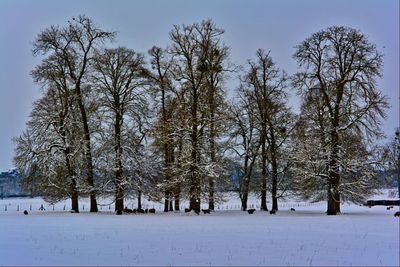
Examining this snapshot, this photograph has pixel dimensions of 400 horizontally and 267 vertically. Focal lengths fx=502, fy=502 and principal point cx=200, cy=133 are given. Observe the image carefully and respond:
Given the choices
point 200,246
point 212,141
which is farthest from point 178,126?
point 200,246

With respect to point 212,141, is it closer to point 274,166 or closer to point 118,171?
point 118,171

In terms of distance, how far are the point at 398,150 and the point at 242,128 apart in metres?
24.8

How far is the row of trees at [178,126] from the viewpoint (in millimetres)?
38469

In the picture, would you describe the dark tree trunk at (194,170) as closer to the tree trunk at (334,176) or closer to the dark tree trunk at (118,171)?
the dark tree trunk at (118,171)

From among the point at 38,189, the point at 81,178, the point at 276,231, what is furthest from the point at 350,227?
the point at 38,189

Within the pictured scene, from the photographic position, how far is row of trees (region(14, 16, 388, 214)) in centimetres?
3847

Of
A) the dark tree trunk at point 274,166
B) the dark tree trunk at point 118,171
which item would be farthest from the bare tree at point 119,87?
the dark tree trunk at point 274,166

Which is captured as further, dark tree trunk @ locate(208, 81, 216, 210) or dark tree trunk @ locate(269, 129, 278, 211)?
dark tree trunk @ locate(269, 129, 278, 211)

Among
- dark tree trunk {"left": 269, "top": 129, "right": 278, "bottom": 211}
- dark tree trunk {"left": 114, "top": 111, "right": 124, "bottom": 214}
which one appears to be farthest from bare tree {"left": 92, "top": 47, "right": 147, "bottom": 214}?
dark tree trunk {"left": 269, "top": 129, "right": 278, "bottom": 211}

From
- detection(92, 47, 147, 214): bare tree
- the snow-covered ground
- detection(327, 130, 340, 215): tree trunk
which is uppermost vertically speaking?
→ detection(92, 47, 147, 214): bare tree

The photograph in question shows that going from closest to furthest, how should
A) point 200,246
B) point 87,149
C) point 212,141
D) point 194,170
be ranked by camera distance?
point 200,246, point 194,170, point 212,141, point 87,149

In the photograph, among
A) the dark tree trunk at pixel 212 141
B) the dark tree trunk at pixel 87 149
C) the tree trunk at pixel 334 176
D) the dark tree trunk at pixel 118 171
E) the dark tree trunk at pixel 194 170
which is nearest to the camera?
the dark tree trunk at pixel 194 170

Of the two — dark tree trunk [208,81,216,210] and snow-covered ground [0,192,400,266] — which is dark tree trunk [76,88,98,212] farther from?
snow-covered ground [0,192,400,266]

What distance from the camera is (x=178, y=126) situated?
38.8 meters
